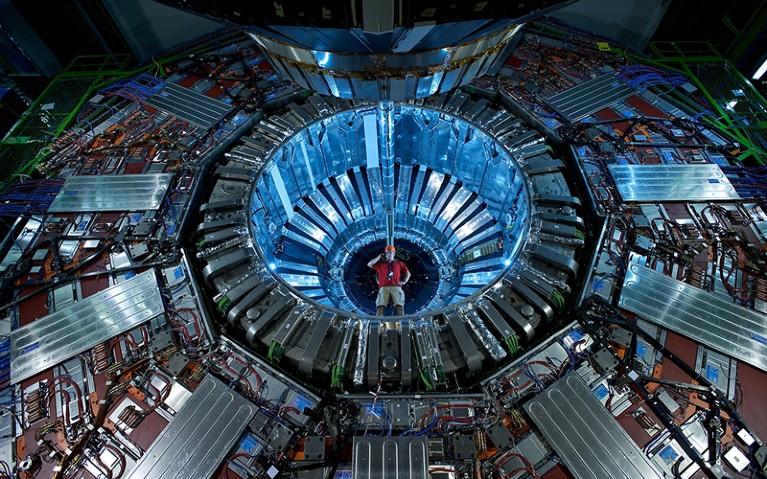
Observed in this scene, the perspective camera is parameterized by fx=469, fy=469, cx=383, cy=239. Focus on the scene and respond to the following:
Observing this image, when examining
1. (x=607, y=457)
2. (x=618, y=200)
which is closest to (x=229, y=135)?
(x=618, y=200)

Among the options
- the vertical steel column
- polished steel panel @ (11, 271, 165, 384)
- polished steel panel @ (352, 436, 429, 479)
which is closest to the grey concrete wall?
the vertical steel column

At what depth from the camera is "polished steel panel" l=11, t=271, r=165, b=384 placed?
5.09m

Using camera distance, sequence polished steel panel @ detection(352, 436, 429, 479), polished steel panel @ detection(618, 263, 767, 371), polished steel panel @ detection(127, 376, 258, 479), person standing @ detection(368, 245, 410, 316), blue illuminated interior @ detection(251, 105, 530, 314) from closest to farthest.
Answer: polished steel panel @ detection(352, 436, 429, 479) < polished steel panel @ detection(127, 376, 258, 479) < polished steel panel @ detection(618, 263, 767, 371) < person standing @ detection(368, 245, 410, 316) < blue illuminated interior @ detection(251, 105, 530, 314)

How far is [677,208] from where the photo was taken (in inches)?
244

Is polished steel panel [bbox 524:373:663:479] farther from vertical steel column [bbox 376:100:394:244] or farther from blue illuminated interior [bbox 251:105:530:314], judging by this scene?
vertical steel column [bbox 376:100:394:244]

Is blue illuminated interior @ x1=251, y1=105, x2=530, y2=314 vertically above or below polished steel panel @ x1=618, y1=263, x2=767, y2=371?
above

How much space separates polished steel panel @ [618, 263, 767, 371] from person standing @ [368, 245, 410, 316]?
2.82 meters

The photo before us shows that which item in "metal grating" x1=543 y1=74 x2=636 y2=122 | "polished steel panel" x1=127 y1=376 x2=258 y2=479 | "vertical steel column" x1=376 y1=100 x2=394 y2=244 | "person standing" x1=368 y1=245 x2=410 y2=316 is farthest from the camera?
"metal grating" x1=543 y1=74 x2=636 y2=122

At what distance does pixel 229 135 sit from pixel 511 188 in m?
4.26

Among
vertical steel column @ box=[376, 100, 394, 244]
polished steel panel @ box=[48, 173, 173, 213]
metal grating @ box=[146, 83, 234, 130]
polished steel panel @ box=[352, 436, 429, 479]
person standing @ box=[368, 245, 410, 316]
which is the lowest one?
polished steel panel @ box=[352, 436, 429, 479]

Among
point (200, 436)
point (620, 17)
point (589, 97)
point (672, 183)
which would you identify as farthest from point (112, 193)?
point (620, 17)

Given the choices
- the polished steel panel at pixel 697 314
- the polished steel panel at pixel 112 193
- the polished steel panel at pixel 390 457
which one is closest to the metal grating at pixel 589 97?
the polished steel panel at pixel 697 314

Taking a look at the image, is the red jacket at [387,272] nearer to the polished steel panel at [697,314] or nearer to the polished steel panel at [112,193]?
the polished steel panel at [697,314]

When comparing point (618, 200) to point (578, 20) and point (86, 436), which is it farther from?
point (86, 436)
